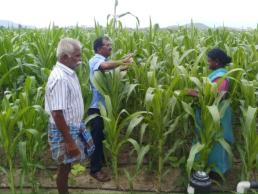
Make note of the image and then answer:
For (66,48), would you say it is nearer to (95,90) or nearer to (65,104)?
(65,104)

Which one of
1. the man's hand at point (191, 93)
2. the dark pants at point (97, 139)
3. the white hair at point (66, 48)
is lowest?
the dark pants at point (97, 139)

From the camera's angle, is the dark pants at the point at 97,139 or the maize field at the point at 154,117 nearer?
the maize field at the point at 154,117

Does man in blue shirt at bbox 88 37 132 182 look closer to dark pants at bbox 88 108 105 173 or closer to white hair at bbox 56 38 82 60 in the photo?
dark pants at bbox 88 108 105 173

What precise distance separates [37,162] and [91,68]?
914 mm

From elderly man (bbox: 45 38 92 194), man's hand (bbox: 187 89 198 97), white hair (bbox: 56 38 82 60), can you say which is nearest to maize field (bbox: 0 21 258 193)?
man's hand (bbox: 187 89 198 97)

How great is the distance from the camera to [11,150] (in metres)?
3.09

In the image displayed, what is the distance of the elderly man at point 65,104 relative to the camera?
275cm

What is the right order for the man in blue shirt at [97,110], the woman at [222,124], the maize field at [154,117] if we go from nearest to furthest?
the maize field at [154,117] < the woman at [222,124] < the man in blue shirt at [97,110]

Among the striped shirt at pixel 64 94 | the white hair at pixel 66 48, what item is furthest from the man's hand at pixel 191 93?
the white hair at pixel 66 48

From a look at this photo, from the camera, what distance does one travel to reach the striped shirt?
2.75 m

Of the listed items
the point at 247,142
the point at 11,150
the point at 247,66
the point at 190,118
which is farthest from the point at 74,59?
the point at 247,66

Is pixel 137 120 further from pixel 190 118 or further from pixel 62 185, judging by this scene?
pixel 62 185

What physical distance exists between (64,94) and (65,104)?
0.07m

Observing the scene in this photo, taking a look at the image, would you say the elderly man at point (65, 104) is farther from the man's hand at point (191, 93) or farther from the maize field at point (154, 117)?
the man's hand at point (191, 93)
